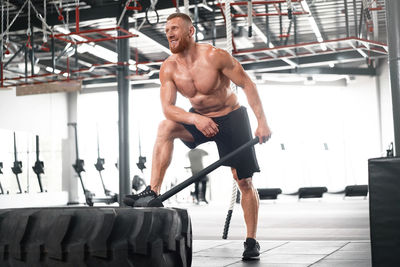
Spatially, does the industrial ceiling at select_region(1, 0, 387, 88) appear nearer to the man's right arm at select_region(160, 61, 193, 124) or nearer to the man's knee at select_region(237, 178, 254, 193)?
the man's knee at select_region(237, 178, 254, 193)

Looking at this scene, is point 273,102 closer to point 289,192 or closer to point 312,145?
point 312,145

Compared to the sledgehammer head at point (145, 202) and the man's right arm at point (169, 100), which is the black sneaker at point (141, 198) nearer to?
the sledgehammer head at point (145, 202)

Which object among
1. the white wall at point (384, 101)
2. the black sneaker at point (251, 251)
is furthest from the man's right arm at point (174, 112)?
the white wall at point (384, 101)

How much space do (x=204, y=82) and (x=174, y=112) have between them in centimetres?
22

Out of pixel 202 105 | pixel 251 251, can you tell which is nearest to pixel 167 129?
pixel 202 105

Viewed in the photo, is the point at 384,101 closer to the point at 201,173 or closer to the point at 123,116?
the point at 123,116

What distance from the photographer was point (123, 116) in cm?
938

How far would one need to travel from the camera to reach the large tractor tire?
150 centimetres

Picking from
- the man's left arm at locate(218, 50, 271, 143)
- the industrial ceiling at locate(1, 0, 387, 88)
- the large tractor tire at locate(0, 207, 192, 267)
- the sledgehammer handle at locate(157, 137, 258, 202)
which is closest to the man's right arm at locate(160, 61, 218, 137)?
the sledgehammer handle at locate(157, 137, 258, 202)

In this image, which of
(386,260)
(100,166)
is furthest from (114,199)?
(386,260)

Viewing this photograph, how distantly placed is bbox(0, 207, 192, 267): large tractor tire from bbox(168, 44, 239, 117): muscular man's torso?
3.50 ft

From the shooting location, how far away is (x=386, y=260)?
5.68ft

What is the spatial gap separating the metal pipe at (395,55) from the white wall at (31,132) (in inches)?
438

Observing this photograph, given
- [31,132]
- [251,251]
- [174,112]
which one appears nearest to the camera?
[174,112]
